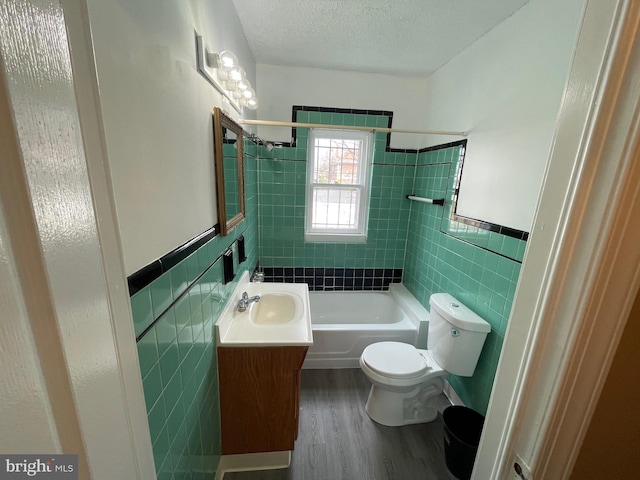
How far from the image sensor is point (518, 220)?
146 cm

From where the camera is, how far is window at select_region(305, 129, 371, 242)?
2.69m

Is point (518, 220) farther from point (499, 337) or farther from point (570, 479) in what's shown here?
point (570, 479)

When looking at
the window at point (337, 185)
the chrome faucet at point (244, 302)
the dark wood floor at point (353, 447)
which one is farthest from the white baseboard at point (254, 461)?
the window at point (337, 185)

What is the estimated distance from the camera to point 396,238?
2883 millimetres

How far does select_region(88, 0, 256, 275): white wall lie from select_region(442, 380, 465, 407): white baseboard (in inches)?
80.5

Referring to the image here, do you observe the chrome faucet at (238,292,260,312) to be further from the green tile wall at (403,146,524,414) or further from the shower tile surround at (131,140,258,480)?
the green tile wall at (403,146,524,414)

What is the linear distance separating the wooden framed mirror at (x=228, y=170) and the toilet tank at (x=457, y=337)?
1.43 meters

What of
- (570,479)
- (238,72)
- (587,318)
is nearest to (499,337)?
(570,479)

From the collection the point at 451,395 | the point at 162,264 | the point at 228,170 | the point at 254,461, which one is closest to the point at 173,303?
the point at 162,264

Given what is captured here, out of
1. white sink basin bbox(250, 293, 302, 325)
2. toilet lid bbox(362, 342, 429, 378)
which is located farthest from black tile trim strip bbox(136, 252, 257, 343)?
toilet lid bbox(362, 342, 429, 378)

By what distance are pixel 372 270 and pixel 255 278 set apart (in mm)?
1277

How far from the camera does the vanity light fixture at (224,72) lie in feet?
3.29

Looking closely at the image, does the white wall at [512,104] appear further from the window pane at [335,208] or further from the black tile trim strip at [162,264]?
the black tile trim strip at [162,264]

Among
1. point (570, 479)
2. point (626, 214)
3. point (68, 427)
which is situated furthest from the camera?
point (570, 479)
